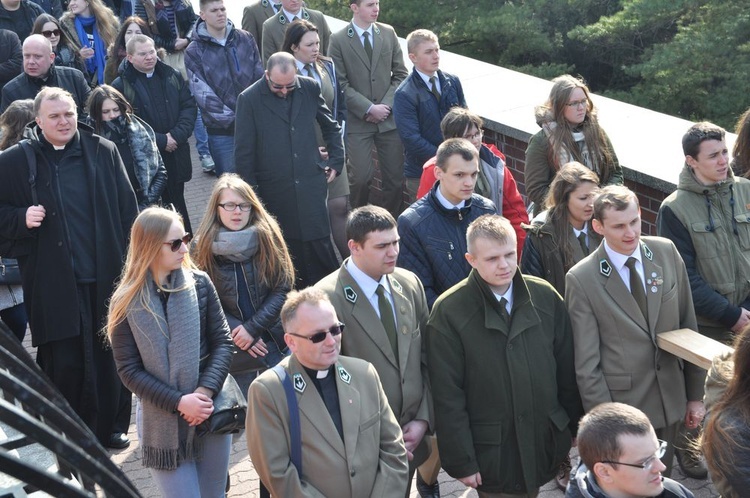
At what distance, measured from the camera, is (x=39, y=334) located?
6.88 meters

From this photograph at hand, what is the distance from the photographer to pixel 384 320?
5531 mm

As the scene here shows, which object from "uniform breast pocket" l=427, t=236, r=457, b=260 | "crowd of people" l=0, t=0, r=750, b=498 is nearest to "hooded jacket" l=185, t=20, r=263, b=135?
"crowd of people" l=0, t=0, r=750, b=498

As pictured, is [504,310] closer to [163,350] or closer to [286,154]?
[163,350]

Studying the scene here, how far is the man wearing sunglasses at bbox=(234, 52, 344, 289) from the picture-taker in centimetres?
807

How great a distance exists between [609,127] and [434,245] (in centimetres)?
314

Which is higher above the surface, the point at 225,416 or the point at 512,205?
the point at 512,205

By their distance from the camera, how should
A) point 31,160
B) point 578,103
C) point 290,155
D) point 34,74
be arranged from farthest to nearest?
point 34,74
point 290,155
point 578,103
point 31,160

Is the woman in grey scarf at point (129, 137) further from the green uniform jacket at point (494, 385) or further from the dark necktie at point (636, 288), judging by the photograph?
the dark necktie at point (636, 288)

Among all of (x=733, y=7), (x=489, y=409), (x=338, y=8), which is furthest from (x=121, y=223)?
(x=338, y=8)

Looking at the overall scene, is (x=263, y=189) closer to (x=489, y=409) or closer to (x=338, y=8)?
(x=489, y=409)

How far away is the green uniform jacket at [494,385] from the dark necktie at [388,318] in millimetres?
192

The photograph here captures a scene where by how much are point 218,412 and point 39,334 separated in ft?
6.40

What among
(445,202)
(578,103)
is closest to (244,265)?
(445,202)

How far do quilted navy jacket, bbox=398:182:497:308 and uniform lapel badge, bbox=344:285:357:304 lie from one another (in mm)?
776
